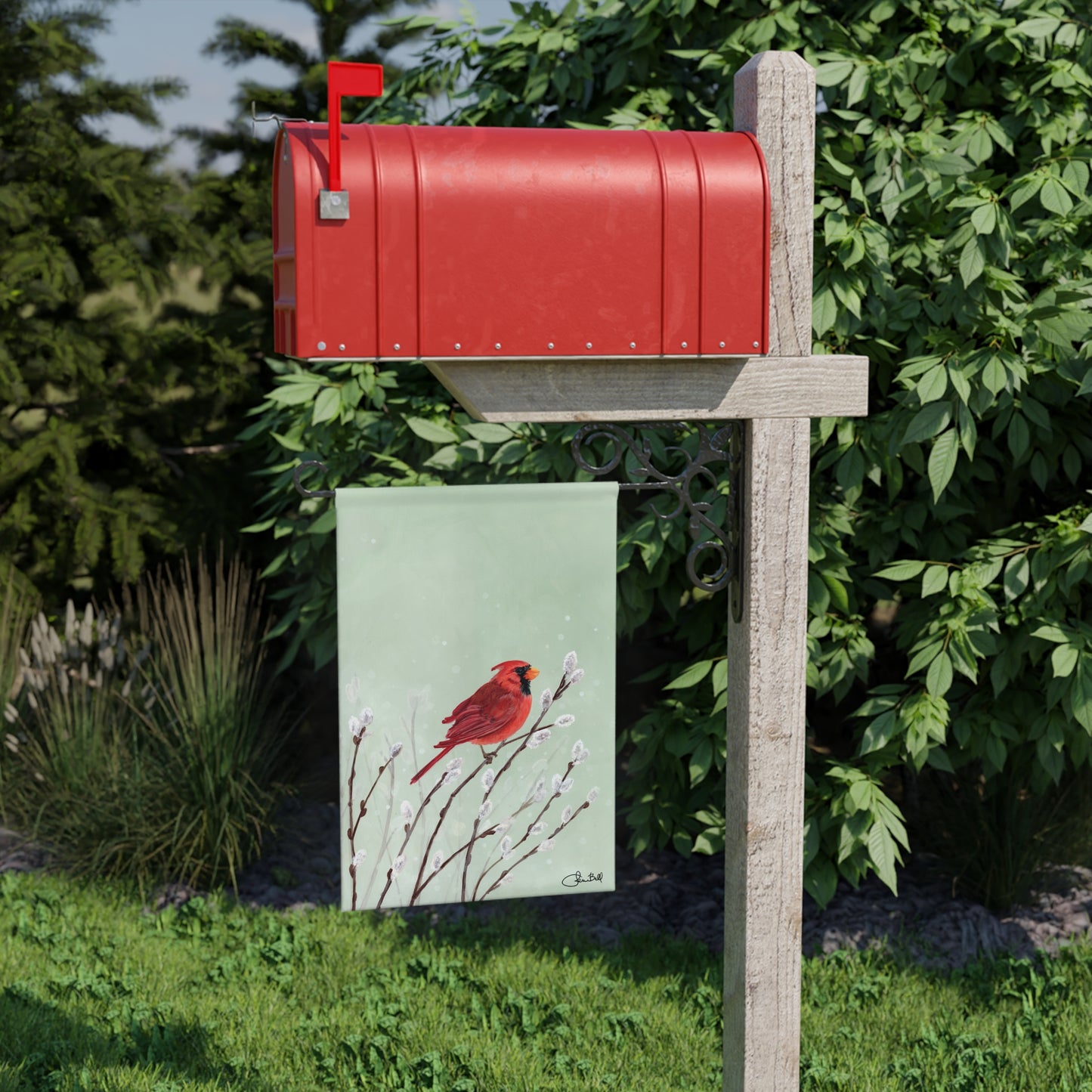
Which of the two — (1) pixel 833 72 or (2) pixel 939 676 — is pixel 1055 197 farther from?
(2) pixel 939 676

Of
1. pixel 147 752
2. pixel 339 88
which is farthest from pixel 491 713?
pixel 147 752

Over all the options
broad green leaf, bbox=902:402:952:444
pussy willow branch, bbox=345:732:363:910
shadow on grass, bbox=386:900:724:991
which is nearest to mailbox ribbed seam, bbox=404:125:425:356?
pussy willow branch, bbox=345:732:363:910

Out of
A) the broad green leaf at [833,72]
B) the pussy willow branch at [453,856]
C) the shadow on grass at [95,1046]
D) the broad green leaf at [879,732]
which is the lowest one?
the shadow on grass at [95,1046]

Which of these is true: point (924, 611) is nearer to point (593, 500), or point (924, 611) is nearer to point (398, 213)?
point (593, 500)

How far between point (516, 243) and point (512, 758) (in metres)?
1.08

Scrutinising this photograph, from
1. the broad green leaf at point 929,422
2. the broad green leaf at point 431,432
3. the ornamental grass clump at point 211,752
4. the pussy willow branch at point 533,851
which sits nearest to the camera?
the pussy willow branch at point 533,851

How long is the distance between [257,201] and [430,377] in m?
2.19

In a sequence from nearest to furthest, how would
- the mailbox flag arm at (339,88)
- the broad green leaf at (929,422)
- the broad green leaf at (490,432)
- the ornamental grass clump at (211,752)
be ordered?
the mailbox flag arm at (339,88) < the broad green leaf at (929,422) < the broad green leaf at (490,432) < the ornamental grass clump at (211,752)

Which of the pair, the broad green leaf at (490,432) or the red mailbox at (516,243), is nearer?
the red mailbox at (516,243)

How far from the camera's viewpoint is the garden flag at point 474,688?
2633 millimetres

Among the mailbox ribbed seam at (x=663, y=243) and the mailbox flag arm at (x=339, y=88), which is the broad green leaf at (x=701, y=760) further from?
the mailbox flag arm at (x=339, y=88)

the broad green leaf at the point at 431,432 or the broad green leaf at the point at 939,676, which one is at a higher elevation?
the broad green leaf at the point at 431,432
